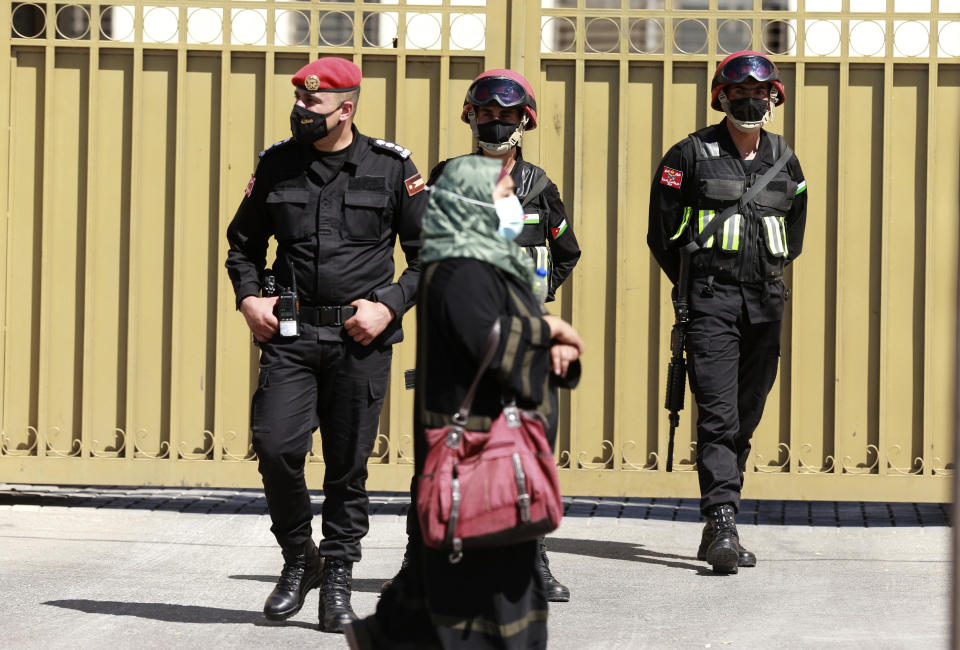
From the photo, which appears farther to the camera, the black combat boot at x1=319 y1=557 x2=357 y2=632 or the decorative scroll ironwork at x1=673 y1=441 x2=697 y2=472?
the decorative scroll ironwork at x1=673 y1=441 x2=697 y2=472

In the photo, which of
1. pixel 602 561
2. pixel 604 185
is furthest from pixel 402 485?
pixel 604 185

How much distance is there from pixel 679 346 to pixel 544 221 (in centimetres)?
104

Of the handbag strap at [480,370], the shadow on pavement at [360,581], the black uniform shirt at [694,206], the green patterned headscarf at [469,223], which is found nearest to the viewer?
the handbag strap at [480,370]

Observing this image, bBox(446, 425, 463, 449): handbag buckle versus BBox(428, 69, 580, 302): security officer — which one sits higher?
BBox(428, 69, 580, 302): security officer

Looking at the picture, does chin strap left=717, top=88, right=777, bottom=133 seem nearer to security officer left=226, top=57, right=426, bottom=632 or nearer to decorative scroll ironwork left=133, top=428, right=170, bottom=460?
security officer left=226, top=57, right=426, bottom=632

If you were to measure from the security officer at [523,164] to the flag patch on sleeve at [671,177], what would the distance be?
63 cm

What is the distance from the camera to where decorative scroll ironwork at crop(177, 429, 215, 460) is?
8.35 meters

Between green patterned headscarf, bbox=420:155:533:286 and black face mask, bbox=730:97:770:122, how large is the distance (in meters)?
2.92

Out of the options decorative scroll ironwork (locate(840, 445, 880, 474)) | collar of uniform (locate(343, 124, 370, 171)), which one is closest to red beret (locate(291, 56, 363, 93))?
collar of uniform (locate(343, 124, 370, 171))

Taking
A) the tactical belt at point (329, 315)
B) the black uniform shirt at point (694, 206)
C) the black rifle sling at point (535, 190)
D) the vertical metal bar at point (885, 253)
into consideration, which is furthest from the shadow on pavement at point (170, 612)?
the vertical metal bar at point (885, 253)

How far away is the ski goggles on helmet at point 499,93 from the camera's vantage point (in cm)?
629

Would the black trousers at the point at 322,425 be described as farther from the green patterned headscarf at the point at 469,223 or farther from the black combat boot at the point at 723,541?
the black combat boot at the point at 723,541

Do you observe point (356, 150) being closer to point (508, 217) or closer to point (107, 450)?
point (508, 217)

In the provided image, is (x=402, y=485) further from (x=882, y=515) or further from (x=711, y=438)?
(x=882, y=515)
